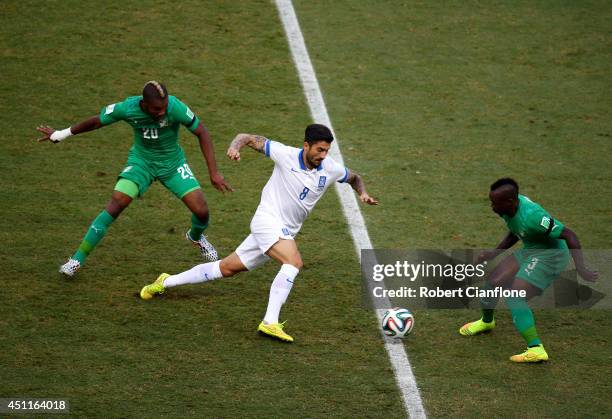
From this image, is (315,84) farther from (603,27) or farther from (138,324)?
(138,324)

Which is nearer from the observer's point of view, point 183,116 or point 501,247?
point 501,247

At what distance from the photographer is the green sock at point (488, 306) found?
8594 millimetres

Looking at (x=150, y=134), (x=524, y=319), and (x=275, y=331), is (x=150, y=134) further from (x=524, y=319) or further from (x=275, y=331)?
(x=524, y=319)

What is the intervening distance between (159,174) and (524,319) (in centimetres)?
374

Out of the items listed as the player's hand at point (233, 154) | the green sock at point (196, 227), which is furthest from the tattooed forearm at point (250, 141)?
the green sock at point (196, 227)

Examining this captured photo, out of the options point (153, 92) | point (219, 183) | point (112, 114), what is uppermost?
point (153, 92)

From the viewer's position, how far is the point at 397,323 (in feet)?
27.6

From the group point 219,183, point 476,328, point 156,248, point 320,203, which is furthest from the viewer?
point 320,203

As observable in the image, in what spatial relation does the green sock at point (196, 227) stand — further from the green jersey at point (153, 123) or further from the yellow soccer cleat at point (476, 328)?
the yellow soccer cleat at point (476, 328)

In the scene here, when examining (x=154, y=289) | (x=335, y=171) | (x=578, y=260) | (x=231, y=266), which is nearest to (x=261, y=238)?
(x=231, y=266)

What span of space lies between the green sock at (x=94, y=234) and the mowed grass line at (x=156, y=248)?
0.94ft

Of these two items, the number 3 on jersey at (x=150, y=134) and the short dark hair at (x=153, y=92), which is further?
the number 3 on jersey at (x=150, y=134)

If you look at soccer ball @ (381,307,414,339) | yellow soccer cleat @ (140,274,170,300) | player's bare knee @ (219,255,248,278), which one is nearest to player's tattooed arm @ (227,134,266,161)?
player's bare knee @ (219,255,248,278)

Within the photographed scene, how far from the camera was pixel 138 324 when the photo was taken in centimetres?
865
